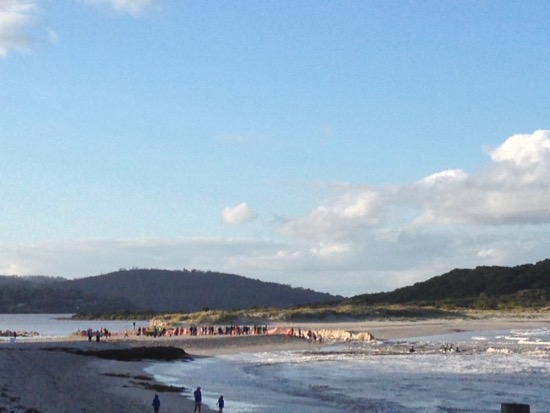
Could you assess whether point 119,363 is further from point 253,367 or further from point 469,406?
point 469,406

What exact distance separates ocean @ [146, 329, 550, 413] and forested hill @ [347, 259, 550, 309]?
84331 mm

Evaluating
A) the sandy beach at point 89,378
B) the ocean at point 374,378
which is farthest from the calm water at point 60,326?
the ocean at point 374,378

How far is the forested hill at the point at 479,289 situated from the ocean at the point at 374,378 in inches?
3320

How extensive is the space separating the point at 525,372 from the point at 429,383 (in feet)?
20.1

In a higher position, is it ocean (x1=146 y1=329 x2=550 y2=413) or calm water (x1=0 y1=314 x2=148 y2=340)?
calm water (x1=0 y1=314 x2=148 y2=340)

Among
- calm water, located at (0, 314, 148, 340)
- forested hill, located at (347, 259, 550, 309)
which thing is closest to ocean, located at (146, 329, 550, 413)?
calm water, located at (0, 314, 148, 340)

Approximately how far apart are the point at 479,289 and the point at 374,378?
4938 inches

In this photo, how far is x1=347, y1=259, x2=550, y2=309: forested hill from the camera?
137875mm

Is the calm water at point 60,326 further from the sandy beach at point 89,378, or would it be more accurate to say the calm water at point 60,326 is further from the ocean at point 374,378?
the ocean at point 374,378

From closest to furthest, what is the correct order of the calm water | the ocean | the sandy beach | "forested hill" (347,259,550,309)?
1. the sandy beach
2. the ocean
3. the calm water
4. "forested hill" (347,259,550,309)

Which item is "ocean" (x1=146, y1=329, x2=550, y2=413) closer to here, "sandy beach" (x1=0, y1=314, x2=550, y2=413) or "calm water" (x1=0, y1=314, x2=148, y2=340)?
"sandy beach" (x1=0, y1=314, x2=550, y2=413)

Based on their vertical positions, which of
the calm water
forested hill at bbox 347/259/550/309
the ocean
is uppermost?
forested hill at bbox 347/259/550/309

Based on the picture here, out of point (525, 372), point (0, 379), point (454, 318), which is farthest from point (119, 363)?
point (454, 318)

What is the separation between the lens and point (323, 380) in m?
35.1
